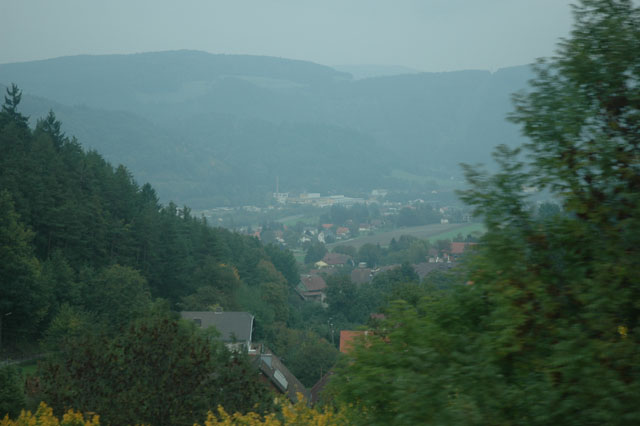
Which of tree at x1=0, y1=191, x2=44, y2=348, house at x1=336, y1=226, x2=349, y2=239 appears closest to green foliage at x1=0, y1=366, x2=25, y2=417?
tree at x1=0, y1=191, x2=44, y2=348

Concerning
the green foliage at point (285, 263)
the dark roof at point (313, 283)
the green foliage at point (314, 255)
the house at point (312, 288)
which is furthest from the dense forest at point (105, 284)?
the green foliage at point (314, 255)

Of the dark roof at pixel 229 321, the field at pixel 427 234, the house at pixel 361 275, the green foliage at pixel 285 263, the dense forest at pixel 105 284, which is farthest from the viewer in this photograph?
the field at pixel 427 234

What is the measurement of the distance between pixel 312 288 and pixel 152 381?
232ft

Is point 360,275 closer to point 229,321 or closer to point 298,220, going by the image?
point 229,321

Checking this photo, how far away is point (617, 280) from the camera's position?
3838 millimetres

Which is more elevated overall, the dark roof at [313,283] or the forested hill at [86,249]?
the forested hill at [86,249]

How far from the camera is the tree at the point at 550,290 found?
3.54 metres

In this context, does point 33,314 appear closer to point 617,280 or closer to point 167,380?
point 167,380

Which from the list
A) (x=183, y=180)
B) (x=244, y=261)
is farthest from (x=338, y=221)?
(x=244, y=261)

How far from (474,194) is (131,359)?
26.4 feet

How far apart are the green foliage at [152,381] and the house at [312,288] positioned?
61739 mm

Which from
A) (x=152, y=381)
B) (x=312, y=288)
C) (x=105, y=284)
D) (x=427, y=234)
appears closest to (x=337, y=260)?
(x=312, y=288)

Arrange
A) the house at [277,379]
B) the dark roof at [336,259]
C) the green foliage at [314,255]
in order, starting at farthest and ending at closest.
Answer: the green foliage at [314,255]
the dark roof at [336,259]
the house at [277,379]

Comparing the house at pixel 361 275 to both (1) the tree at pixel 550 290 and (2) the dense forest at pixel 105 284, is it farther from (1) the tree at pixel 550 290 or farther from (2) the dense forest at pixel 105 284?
(1) the tree at pixel 550 290
